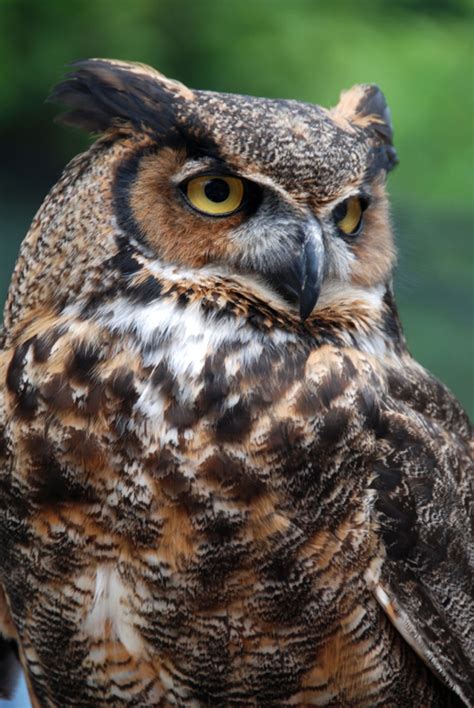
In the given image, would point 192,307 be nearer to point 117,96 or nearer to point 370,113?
point 117,96

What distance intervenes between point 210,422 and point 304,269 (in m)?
0.23

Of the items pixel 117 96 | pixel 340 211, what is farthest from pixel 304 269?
pixel 117 96

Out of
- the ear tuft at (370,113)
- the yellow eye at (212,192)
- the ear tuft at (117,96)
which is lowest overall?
the yellow eye at (212,192)

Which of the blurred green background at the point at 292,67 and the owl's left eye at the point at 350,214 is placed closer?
the owl's left eye at the point at 350,214

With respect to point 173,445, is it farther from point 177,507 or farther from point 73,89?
point 73,89

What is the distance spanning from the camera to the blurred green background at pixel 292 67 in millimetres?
2967

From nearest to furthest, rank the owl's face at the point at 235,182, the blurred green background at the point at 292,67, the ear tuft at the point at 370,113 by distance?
the owl's face at the point at 235,182 → the ear tuft at the point at 370,113 → the blurred green background at the point at 292,67

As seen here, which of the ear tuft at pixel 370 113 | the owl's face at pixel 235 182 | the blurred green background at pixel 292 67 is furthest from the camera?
the blurred green background at pixel 292 67

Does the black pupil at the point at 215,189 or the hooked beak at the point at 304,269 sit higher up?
the black pupil at the point at 215,189

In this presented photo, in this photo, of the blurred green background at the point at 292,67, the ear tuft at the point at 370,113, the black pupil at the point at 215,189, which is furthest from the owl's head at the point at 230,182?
the blurred green background at the point at 292,67

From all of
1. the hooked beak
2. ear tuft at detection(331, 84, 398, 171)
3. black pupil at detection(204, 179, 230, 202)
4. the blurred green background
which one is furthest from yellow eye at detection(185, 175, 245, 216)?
the blurred green background

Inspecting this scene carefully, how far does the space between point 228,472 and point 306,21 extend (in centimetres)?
208

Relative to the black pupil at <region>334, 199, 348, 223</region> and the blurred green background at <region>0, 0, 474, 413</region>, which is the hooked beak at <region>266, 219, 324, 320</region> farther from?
the blurred green background at <region>0, 0, 474, 413</region>

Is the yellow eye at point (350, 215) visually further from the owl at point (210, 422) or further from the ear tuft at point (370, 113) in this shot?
the ear tuft at point (370, 113)
